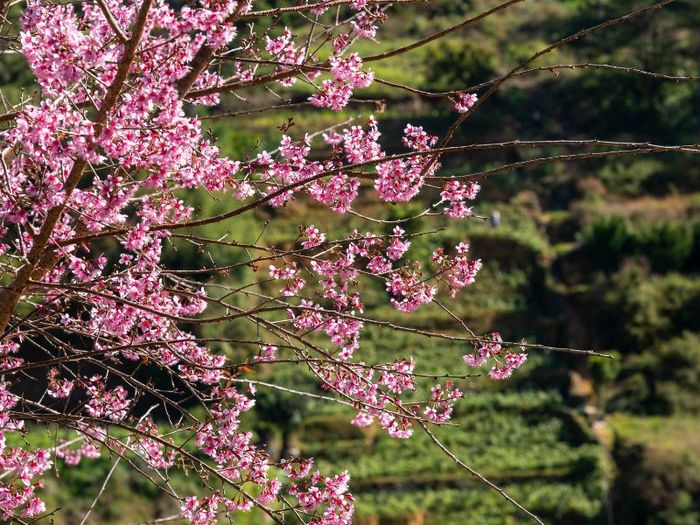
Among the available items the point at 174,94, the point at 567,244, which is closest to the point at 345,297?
the point at 174,94

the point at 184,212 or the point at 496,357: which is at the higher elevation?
the point at 184,212

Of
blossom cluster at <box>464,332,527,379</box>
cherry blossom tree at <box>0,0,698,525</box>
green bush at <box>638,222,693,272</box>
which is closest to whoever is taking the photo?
cherry blossom tree at <box>0,0,698,525</box>

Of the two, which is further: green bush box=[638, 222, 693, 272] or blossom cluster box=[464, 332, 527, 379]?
green bush box=[638, 222, 693, 272]

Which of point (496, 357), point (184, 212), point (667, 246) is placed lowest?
point (496, 357)

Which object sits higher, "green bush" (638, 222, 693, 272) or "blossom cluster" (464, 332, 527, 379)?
"green bush" (638, 222, 693, 272)

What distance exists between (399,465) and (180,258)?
21.2ft

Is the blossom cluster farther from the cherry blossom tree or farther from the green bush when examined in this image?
the green bush

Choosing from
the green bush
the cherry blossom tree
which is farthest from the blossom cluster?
the green bush

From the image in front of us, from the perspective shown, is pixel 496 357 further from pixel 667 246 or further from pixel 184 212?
pixel 667 246

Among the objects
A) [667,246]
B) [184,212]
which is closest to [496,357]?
[184,212]

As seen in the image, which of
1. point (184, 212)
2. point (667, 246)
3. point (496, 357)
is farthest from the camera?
point (667, 246)

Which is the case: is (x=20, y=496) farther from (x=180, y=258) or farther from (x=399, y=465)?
(x=180, y=258)

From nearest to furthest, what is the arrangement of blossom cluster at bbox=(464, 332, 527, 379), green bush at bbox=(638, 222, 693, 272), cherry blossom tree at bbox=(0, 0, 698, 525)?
cherry blossom tree at bbox=(0, 0, 698, 525)
blossom cluster at bbox=(464, 332, 527, 379)
green bush at bbox=(638, 222, 693, 272)

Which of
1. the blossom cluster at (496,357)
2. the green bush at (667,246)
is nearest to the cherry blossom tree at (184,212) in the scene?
the blossom cluster at (496,357)
